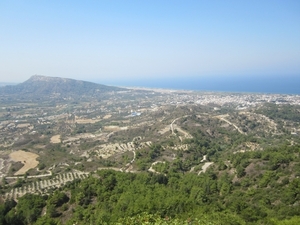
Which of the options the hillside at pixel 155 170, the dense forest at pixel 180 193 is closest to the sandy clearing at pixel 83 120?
the hillside at pixel 155 170

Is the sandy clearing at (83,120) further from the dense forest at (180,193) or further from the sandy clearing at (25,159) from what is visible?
the dense forest at (180,193)

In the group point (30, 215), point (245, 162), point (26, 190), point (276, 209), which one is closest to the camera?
point (276, 209)

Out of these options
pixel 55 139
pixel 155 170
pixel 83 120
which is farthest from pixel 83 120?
pixel 155 170

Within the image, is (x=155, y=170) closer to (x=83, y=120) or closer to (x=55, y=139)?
(x=55, y=139)

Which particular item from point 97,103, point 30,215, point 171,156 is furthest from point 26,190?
point 97,103

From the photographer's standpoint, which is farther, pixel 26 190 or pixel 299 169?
pixel 26 190

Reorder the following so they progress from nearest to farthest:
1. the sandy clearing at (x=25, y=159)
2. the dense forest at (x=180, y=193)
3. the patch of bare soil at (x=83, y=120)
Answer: the dense forest at (x=180, y=193) < the sandy clearing at (x=25, y=159) < the patch of bare soil at (x=83, y=120)

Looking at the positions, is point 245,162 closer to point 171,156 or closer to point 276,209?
point 276,209

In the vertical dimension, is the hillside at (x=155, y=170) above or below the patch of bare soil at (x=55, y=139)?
above
